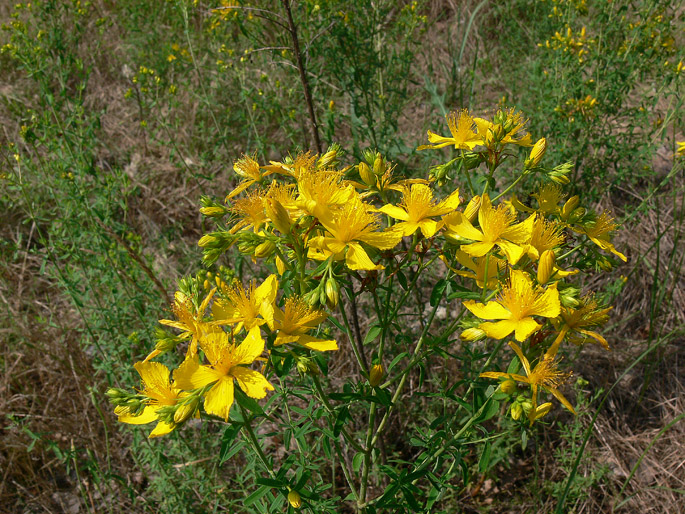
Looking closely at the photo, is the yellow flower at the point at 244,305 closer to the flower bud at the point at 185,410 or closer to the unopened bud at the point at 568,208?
the flower bud at the point at 185,410

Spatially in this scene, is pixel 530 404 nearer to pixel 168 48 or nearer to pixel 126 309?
Answer: pixel 126 309

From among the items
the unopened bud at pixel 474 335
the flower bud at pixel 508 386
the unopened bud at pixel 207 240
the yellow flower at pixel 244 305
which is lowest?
the flower bud at pixel 508 386

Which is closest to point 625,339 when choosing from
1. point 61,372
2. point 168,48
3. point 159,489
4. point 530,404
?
point 530,404

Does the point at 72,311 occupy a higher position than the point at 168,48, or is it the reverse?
the point at 168,48

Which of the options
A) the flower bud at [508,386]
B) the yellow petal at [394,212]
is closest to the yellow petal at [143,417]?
the yellow petal at [394,212]

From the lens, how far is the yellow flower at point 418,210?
4.32 feet

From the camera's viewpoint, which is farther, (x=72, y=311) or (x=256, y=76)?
(x=256, y=76)

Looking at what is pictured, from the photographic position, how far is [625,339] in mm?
→ 2938

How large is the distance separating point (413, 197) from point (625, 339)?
2246mm

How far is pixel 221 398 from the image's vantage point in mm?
1141

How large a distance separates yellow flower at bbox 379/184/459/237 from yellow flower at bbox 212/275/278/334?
36 cm

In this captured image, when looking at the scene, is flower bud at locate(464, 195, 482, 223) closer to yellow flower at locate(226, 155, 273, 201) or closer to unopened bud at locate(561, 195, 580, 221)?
unopened bud at locate(561, 195, 580, 221)

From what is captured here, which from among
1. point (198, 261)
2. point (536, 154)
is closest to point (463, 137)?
point (536, 154)

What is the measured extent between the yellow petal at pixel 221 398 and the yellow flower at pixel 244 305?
0.13m
